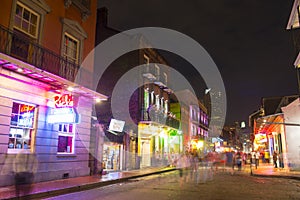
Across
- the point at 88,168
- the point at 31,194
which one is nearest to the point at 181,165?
the point at 88,168

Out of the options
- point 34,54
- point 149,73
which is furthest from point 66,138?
point 149,73

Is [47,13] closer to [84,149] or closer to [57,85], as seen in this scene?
[57,85]

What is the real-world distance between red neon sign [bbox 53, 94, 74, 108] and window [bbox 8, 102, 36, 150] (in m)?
1.04

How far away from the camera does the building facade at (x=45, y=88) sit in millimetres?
11102

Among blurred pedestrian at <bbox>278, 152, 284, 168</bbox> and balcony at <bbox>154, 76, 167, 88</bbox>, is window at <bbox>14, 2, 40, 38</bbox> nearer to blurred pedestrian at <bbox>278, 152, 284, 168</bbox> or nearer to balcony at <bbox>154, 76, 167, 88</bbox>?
balcony at <bbox>154, 76, 167, 88</bbox>

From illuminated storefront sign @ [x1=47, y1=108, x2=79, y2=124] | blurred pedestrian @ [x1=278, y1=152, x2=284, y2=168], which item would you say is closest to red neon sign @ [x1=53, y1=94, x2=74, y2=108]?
illuminated storefront sign @ [x1=47, y1=108, x2=79, y2=124]

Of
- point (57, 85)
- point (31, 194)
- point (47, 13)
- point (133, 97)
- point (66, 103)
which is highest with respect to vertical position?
point (47, 13)

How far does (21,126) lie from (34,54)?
3.12 meters

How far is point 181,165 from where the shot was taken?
20.0 metres

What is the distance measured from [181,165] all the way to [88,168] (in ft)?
23.0

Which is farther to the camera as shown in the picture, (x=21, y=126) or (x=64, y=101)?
(x=64, y=101)

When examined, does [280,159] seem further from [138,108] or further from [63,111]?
[63,111]

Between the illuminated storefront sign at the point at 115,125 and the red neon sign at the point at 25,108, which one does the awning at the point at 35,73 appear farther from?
the illuminated storefront sign at the point at 115,125

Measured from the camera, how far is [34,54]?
1233cm
